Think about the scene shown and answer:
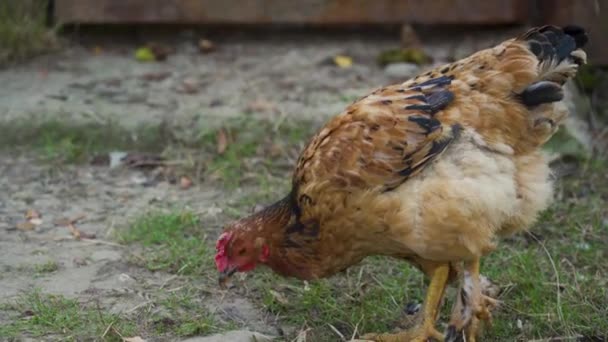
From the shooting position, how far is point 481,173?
13.0 ft

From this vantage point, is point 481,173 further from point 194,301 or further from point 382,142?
point 194,301

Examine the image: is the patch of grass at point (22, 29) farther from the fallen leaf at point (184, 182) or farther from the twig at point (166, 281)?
the twig at point (166, 281)

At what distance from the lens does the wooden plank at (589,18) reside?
668 cm

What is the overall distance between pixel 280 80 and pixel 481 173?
3155 mm

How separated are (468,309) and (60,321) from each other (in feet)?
5.67

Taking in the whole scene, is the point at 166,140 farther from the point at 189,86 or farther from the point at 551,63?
the point at 551,63

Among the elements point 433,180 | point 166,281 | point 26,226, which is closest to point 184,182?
point 26,226

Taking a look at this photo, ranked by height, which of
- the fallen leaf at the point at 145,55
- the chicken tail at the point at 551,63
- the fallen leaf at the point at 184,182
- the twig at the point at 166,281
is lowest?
the twig at the point at 166,281

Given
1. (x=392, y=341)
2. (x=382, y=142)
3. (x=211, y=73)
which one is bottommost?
(x=392, y=341)

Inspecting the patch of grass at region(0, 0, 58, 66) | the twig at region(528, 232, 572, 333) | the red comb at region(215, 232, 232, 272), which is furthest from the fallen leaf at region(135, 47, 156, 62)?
the twig at region(528, 232, 572, 333)

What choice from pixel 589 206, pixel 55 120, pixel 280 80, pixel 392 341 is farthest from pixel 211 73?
pixel 392 341

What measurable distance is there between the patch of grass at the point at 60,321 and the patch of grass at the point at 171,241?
22.5 inches

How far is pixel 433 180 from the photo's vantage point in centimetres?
398

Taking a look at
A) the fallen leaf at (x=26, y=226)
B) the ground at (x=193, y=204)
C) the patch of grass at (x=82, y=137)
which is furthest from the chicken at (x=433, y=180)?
the patch of grass at (x=82, y=137)
